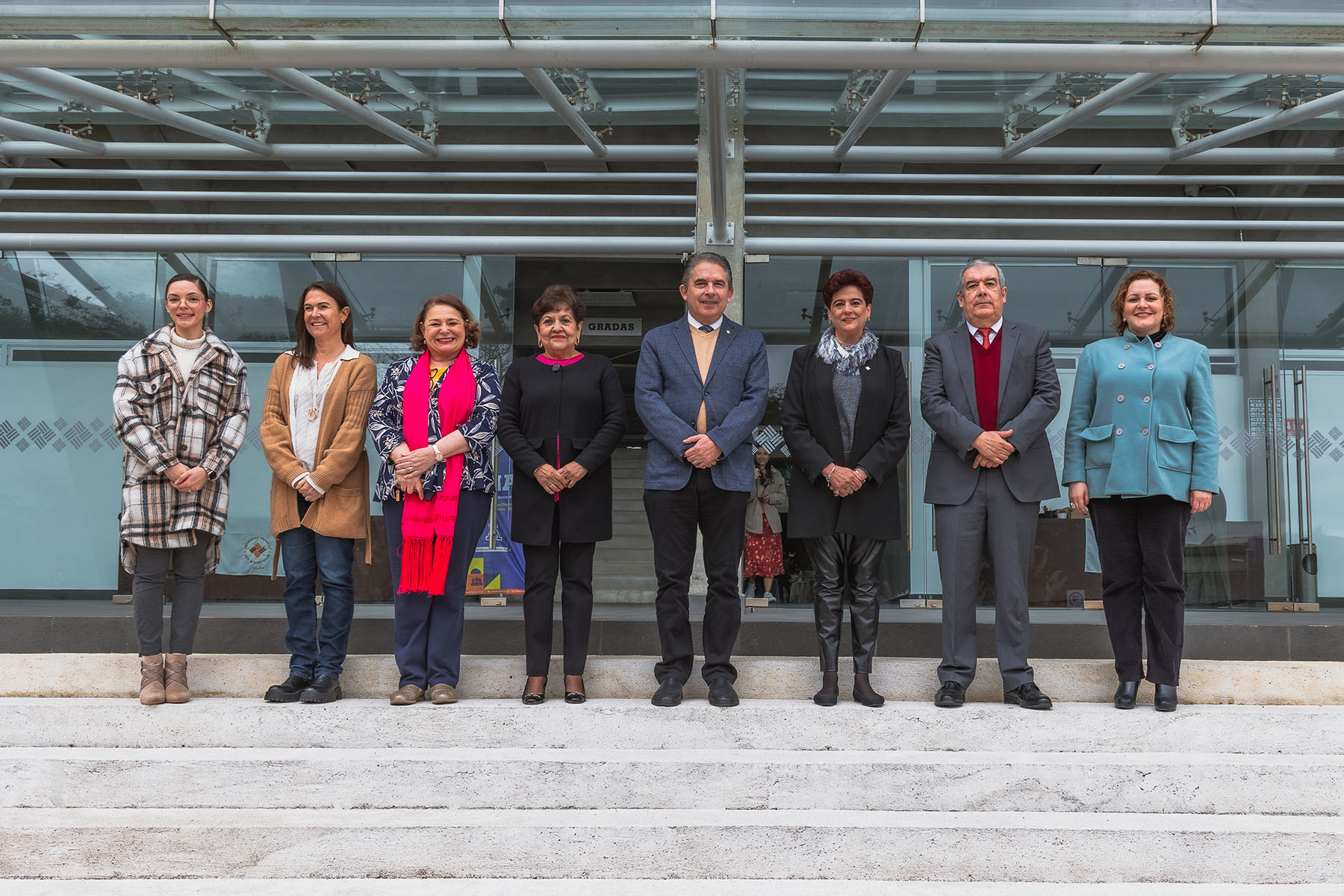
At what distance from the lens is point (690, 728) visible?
132 inches

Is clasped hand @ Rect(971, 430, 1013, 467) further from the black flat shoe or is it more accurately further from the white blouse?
the white blouse

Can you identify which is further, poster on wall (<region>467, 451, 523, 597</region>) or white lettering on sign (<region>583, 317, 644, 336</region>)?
white lettering on sign (<region>583, 317, 644, 336</region>)

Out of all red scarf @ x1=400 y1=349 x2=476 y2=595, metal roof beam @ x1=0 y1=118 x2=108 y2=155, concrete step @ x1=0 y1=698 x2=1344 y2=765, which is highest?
metal roof beam @ x1=0 y1=118 x2=108 y2=155

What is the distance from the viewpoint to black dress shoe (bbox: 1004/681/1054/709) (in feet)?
11.7

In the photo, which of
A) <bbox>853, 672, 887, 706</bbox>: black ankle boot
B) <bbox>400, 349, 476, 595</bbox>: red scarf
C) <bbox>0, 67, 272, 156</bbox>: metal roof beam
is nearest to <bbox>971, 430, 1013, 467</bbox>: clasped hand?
<bbox>853, 672, 887, 706</bbox>: black ankle boot

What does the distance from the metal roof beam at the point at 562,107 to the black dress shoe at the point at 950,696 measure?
2850 millimetres

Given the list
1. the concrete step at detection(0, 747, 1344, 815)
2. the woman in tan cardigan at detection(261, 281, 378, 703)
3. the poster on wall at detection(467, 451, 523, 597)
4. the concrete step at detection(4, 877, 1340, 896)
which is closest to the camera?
the concrete step at detection(4, 877, 1340, 896)

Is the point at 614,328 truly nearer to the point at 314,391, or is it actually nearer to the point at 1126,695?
the point at 314,391

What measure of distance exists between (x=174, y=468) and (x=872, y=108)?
3732 millimetres

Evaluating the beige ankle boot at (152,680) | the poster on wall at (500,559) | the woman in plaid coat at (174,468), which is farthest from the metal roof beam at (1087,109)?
the beige ankle boot at (152,680)

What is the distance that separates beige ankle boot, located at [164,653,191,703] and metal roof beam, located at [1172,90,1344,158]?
18.9 feet

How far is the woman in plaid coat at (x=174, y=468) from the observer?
147 inches

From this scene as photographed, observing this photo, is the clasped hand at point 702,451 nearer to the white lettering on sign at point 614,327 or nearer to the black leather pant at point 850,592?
the black leather pant at point 850,592

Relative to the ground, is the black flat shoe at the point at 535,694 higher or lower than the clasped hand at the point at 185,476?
lower
